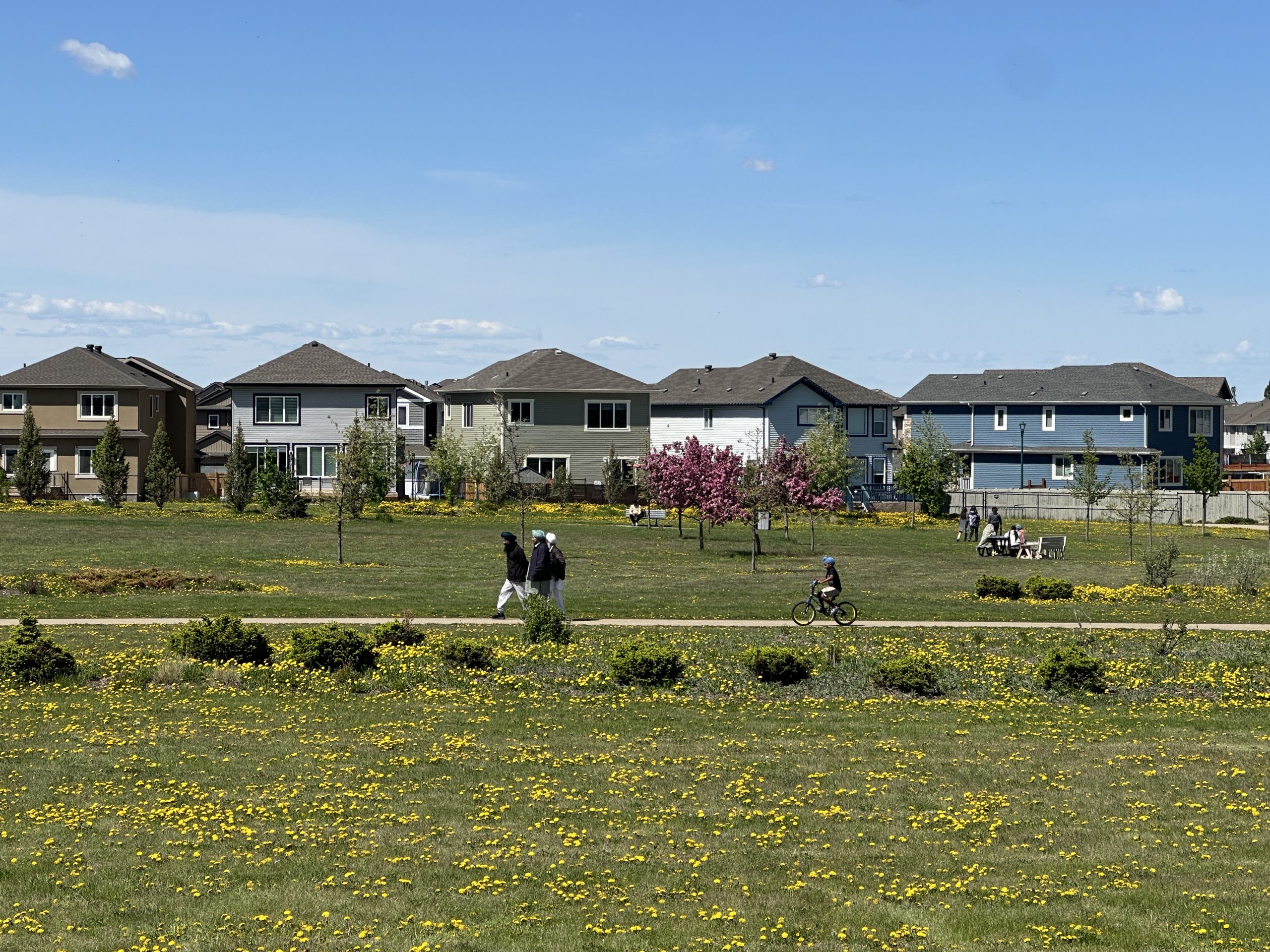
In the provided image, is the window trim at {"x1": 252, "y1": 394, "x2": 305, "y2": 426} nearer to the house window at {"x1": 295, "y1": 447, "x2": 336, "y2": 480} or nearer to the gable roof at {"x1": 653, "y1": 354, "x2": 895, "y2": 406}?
the house window at {"x1": 295, "y1": 447, "x2": 336, "y2": 480}

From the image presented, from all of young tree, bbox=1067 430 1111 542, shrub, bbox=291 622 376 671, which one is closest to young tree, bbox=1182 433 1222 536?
young tree, bbox=1067 430 1111 542

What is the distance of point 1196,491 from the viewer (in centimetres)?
7938

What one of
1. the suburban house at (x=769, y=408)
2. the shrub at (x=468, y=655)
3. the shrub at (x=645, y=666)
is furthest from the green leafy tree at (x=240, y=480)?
the shrub at (x=645, y=666)

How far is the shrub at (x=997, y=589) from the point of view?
35344mm

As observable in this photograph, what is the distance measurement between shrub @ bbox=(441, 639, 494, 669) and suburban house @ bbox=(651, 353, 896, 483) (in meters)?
60.4

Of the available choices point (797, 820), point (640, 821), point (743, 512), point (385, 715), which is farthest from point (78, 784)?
point (743, 512)

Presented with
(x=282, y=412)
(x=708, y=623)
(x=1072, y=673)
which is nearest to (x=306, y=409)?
(x=282, y=412)

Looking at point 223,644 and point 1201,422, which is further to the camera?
point 1201,422

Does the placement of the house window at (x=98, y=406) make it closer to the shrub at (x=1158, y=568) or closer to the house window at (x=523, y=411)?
the house window at (x=523, y=411)

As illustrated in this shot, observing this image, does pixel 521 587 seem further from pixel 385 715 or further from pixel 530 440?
pixel 530 440

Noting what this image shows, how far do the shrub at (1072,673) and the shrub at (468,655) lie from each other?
28.3ft

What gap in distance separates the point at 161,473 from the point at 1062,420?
53.1 metres

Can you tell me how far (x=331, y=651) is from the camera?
22.6 m

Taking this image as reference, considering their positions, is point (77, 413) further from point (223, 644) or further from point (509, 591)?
point (223, 644)
